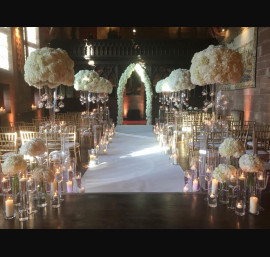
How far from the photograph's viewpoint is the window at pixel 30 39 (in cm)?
1310

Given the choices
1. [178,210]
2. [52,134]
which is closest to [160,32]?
[52,134]

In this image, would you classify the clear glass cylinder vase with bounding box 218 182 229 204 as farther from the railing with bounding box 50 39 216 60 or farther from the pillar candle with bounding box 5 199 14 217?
the railing with bounding box 50 39 216 60

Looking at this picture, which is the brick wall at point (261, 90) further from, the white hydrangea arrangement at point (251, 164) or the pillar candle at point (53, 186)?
the pillar candle at point (53, 186)

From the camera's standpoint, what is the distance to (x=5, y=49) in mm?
11133

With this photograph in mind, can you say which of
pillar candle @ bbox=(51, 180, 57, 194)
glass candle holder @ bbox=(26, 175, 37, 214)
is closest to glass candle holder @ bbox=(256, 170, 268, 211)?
pillar candle @ bbox=(51, 180, 57, 194)

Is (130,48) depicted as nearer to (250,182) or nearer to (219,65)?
(219,65)

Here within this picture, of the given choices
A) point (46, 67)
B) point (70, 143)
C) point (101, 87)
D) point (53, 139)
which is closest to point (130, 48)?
point (101, 87)

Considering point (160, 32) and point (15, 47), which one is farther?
point (160, 32)

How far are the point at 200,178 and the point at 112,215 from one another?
1.94 m

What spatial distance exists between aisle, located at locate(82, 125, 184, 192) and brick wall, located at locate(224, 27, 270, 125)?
3580 mm
